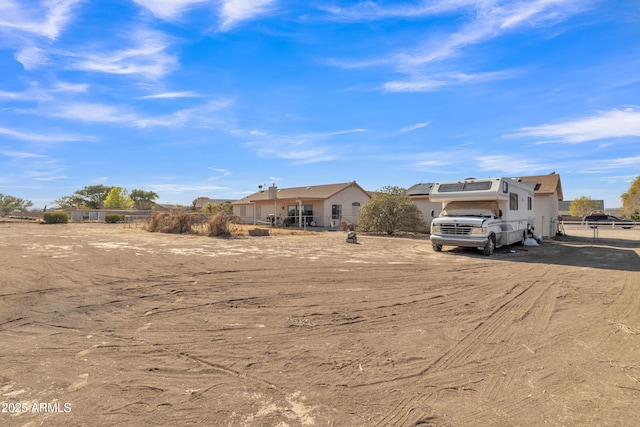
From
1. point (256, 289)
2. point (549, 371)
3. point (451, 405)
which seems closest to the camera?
point (451, 405)

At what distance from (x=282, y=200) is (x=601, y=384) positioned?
31080 millimetres

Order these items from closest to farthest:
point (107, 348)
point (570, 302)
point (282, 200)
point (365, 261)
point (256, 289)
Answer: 1. point (107, 348)
2. point (570, 302)
3. point (256, 289)
4. point (365, 261)
5. point (282, 200)

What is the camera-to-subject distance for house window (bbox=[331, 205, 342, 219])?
3369cm

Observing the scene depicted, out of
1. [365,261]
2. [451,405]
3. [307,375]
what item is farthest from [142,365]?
[365,261]

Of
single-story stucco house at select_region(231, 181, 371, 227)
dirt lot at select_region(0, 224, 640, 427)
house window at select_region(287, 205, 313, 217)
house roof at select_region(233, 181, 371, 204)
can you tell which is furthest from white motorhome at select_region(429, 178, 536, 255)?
house window at select_region(287, 205, 313, 217)

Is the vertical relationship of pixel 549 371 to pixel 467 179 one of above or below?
below

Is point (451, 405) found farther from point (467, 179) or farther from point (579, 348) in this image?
point (467, 179)

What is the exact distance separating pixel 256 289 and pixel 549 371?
17.8ft

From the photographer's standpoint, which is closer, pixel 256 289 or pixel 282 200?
pixel 256 289

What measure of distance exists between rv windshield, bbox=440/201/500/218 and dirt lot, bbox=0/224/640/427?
5264 mm

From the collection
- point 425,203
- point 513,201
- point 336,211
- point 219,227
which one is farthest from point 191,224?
point 513,201

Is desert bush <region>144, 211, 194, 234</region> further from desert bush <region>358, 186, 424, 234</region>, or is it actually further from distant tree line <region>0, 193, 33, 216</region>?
distant tree line <region>0, 193, 33, 216</region>

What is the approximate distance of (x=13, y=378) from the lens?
Result: 3.59 m

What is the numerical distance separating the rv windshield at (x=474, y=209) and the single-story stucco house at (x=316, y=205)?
16.1m
